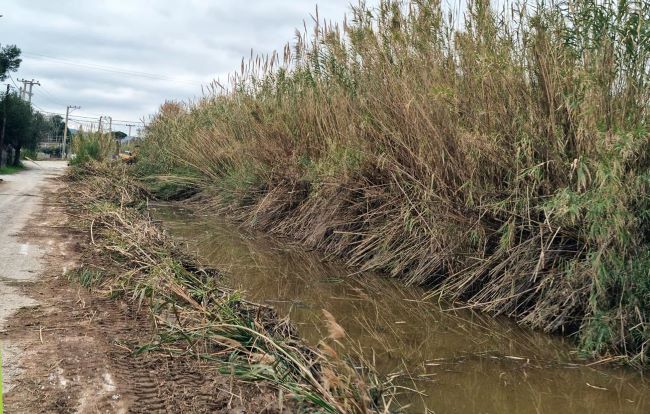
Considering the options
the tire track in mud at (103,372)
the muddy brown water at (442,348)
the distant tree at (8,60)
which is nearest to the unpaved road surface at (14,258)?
the tire track in mud at (103,372)

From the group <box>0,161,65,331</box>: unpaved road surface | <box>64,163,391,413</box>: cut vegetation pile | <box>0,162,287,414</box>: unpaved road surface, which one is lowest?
<box>0,161,65,331</box>: unpaved road surface

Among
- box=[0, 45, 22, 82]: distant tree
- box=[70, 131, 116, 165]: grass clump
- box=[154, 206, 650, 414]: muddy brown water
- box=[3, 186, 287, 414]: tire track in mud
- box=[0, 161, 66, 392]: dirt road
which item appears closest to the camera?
box=[3, 186, 287, 414]: tire track in mud

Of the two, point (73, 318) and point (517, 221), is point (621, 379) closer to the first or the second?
point (517, 221)

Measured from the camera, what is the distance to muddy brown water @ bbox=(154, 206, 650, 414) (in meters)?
2.86

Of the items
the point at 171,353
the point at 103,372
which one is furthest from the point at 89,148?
the point at 103,372

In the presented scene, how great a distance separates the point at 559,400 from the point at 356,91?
185 inches

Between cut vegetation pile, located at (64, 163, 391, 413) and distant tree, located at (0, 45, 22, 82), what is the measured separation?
25206mm

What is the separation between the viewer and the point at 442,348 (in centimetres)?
365

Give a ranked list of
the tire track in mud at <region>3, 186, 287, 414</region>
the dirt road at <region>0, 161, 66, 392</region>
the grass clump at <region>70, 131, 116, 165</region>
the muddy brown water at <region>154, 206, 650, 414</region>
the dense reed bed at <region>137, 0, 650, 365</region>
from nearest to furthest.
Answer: the tire track in mud at <region>3, 186, 287, 414</region> → the dirt road at <region>0, 161, 66, 392</region> → the muddy brown water at <region>154, 206, 650, 414</region> → the dense reed bed at <region>137, 0, 650, 365</region> → the grass clump at <region>70, 131, 116, 165</region>

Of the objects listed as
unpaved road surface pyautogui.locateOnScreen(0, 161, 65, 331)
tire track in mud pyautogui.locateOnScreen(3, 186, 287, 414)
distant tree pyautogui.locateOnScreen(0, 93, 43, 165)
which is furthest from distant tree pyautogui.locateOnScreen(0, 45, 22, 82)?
tire track in mud pyautogui.locateOnScreen(3, 186, 287, 414)

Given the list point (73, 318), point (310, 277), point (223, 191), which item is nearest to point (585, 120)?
point (310, 277)

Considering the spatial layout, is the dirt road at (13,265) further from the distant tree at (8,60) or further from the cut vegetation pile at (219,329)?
the distant tree at (8,60)

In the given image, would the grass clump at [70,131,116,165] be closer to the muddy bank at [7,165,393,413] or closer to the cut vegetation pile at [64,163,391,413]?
the cut vegetation pile at [64,163,391,413]

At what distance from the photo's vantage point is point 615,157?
135 inches
